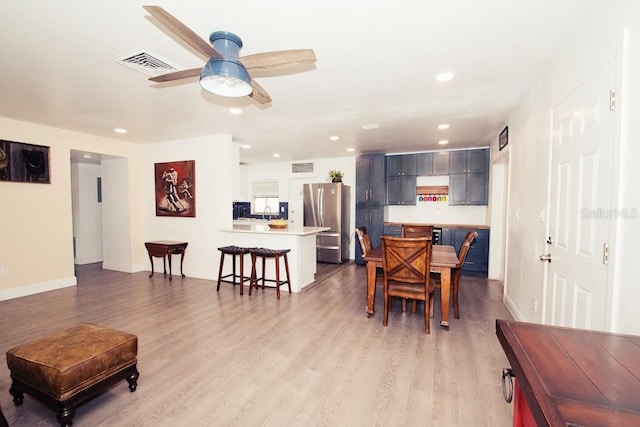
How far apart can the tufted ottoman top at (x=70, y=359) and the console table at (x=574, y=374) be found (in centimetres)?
219

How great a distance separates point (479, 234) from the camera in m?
5.30

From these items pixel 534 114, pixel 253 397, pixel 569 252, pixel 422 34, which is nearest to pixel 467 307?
pixel 569 252

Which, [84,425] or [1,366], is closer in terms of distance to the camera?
[84,425]

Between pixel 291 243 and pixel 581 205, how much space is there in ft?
11.0

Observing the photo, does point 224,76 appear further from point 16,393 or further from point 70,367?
point 16,393

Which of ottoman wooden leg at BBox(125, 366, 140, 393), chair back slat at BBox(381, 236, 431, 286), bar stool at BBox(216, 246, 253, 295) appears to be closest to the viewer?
ottoman wooden leg at BBox(125, 366, 140, 393)

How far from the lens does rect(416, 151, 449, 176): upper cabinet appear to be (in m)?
5.74

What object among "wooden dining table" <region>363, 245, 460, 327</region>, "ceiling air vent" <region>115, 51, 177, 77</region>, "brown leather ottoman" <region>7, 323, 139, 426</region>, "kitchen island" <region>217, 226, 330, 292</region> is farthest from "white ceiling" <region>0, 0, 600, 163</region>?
"brown leather ottoman" <region>7, 323, 139, 426</region>

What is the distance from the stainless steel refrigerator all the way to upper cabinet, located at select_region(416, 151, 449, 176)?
168 cm

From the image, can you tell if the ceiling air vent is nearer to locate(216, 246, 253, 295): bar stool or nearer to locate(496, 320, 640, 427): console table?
locate(216, 246, 253, 295): bar stool

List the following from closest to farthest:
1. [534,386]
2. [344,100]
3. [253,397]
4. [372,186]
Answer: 1. [534,386]
2. [253,397]
3. [344,100]
4. [372,186]

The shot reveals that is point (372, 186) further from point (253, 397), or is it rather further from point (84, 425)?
point (84, 425)

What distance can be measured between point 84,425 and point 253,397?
0.97 metres

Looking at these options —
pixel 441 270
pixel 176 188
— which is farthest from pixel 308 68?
pixel 176 188
